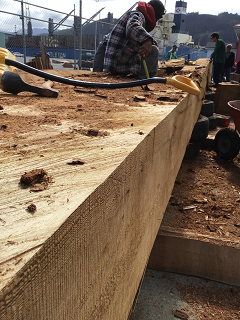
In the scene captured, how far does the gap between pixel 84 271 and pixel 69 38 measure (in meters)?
13.5

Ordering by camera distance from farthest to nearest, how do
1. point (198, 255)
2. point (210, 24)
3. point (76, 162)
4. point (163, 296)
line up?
point (210, 24) < point (198, 255) < point (163, 296) < point (76, 162)

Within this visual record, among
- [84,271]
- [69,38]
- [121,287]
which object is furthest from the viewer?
[69,38]

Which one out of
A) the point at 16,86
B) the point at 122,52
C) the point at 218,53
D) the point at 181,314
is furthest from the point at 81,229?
the point at 218,53

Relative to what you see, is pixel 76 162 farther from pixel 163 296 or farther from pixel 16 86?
pixel 163 296

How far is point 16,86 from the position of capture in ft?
6.11

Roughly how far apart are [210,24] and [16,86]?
104491mm

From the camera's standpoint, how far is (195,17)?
9481 centimetres

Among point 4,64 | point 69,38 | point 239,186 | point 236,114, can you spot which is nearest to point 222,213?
point 239,186

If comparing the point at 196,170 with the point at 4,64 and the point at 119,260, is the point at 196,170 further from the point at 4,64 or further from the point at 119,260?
the point at 119,260

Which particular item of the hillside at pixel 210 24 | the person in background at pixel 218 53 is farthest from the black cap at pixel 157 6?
the hillside at pixel 210 24

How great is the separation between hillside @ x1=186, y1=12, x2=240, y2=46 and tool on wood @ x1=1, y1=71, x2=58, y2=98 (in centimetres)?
8749

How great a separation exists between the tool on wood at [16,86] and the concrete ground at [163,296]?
167 centimetres

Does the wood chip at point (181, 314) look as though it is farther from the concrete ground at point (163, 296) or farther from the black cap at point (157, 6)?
the black cap at point (157, 6)

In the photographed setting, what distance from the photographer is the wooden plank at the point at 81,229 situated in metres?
0.44
